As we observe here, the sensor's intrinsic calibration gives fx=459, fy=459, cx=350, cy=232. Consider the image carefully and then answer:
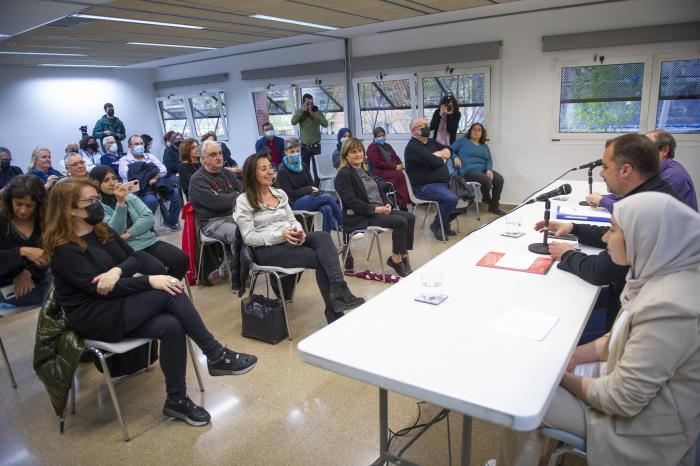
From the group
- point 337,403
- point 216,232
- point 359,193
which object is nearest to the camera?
point 337,403

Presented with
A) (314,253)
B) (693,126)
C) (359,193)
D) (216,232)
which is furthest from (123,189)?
(693,126)

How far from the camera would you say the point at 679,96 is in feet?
17.3

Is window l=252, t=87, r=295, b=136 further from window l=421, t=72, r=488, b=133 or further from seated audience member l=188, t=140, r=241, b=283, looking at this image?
seated audience member l=188, t=140, r=241, b=283

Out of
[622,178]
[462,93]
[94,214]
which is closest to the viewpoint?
[622,178]

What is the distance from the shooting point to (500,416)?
3.66 feet

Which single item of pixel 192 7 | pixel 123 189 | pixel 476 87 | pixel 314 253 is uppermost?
pixel 192 7

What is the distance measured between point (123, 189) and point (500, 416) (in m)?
2.92

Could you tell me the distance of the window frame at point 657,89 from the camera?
202 inches

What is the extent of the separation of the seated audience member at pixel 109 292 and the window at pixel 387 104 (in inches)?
225

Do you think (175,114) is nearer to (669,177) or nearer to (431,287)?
(669,177)

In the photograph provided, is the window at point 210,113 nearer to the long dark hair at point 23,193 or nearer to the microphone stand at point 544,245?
the long dark hair at point 23,193

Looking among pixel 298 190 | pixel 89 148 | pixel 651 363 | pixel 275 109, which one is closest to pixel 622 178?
pixel 651 363

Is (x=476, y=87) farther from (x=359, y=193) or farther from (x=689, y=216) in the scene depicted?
(x=689, y=216)

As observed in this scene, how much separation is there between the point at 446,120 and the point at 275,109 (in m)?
3.98
